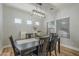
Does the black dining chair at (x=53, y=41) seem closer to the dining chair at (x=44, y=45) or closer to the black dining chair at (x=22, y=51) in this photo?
the dining chair at (x=44, y=45)

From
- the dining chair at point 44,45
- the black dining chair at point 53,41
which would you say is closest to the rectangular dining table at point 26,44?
the dining chair at point 44,45

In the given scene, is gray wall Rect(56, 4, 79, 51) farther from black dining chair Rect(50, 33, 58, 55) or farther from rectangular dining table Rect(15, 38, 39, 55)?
rectangular dining table Rect(15, 38, 39, 55)

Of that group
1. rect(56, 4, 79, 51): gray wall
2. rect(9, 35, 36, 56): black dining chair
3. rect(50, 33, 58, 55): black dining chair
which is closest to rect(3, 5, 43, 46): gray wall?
rect(9, 35, 36, 56): black dining chair

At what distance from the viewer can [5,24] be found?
5.72ft

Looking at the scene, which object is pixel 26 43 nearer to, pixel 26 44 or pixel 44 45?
pixel 26 44

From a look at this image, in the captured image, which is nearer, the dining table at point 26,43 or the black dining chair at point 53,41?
the dining table at point 26,43

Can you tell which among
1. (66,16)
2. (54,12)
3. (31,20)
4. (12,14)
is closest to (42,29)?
(31,20)

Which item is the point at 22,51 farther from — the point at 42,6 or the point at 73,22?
the point at 73,22

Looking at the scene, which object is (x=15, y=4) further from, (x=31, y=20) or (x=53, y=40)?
(x=53, y=40)

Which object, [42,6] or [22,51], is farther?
[42,6]

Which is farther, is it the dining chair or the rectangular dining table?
the dining chair

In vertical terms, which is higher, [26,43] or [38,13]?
[38,13]

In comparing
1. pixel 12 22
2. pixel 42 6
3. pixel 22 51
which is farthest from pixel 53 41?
pixel 12 22

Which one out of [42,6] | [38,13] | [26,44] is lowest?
[26,44]
